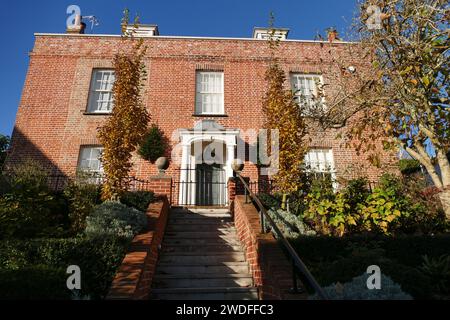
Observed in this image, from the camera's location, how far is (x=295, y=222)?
7383mm

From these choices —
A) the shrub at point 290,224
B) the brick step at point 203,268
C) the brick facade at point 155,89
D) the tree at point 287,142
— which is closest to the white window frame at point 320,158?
the brick facade at point 155,89

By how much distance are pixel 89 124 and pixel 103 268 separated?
9030mm

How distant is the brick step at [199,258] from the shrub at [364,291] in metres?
2.78

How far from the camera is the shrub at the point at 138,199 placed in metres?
7.85

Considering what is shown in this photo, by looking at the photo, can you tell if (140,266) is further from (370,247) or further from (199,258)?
(370,247)

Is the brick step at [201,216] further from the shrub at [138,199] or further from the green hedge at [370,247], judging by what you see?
the green hedge at [370,247]

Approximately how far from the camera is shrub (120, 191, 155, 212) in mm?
7852

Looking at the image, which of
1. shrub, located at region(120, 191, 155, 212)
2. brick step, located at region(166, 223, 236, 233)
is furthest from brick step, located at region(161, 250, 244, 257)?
shrub, located at region(120, 191, 155, 212)

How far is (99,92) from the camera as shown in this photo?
13.3 meters

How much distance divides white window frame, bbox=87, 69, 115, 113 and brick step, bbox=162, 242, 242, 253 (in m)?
8.24

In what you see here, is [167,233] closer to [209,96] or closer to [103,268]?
[103,268]

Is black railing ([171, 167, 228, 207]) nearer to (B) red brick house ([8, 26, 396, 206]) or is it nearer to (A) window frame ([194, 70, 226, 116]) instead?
(B) red brick house ([8, 26, 396, 206])

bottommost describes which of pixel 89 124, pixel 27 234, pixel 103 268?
pixel 103 268
